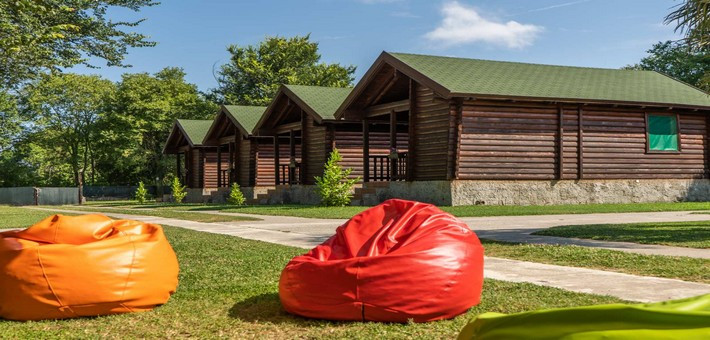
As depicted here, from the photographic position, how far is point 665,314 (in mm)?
2057

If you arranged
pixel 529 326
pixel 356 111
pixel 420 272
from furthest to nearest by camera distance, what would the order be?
pixel 356 111 < pixel 420 272 < pixel 529 326

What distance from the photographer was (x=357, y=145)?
31.5 m

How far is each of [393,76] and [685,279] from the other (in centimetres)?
1920

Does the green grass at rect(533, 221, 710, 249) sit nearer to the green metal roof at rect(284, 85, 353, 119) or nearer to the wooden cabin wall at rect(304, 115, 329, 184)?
the green metal roof at rect(284, 85, 353, 119)

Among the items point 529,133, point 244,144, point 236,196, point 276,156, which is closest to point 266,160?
point 244,144

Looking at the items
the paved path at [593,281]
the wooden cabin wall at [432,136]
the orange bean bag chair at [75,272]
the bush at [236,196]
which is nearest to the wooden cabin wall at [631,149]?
the wooden cabin wall at [432,136]

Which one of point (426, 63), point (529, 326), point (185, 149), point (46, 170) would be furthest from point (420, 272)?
point (46, 170)

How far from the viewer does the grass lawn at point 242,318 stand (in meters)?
5.15

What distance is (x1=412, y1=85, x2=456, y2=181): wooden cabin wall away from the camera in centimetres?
2300

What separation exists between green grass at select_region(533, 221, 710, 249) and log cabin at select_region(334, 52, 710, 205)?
8914mm

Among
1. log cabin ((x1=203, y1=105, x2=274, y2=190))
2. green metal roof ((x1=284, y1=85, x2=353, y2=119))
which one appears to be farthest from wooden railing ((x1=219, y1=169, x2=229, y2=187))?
green metal roof ((x1=284, y1=85, x2=353, y2=119))

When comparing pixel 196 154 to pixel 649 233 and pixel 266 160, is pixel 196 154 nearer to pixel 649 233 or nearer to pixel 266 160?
pixel 266 160

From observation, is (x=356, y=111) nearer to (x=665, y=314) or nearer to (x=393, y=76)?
(x=393, y=76)

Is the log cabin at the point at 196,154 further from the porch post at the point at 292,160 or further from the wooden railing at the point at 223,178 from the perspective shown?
the porch post at the point at 292,160
